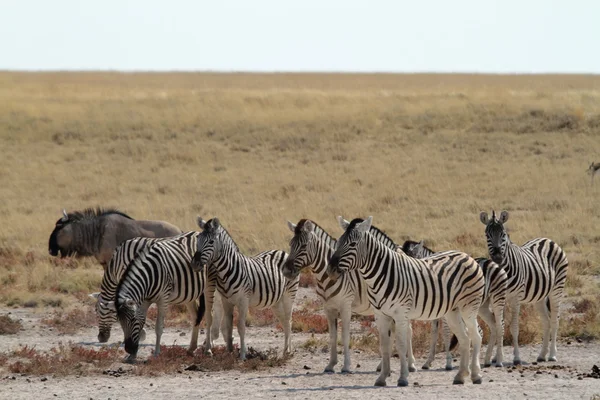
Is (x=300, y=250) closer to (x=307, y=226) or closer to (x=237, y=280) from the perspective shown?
(x=307, y=226)

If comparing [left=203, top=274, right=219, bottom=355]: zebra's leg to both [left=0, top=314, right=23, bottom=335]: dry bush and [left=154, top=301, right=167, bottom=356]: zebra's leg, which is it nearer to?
[left=154, top=301, right=167, bottom=356]: zebra's leg

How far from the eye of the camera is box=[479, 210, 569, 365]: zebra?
12117mm

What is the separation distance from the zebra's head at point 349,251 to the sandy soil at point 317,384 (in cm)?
124

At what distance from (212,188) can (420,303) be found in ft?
69.6

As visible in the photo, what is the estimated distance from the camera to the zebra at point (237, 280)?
39.7 feet

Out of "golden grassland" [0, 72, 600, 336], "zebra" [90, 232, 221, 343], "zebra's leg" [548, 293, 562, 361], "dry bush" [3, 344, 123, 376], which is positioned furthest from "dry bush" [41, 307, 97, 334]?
"zebra's leg" [548, 293, 562, 361]

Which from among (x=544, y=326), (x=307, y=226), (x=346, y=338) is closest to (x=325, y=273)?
(x=307, y=226)

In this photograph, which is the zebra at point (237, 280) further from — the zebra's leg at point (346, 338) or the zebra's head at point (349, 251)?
the zebra's head at point (349, 251)

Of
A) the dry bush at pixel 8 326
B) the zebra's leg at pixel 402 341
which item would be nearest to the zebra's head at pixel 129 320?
the dry bush at pixel 8 326

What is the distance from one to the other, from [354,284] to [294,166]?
23.8 metres

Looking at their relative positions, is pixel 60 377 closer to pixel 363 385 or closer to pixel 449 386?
A: pixel 363 385

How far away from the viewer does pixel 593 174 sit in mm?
30734

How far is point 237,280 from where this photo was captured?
12141 millimetres

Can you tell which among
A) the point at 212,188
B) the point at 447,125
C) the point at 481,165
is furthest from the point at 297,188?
the point at 447,125
